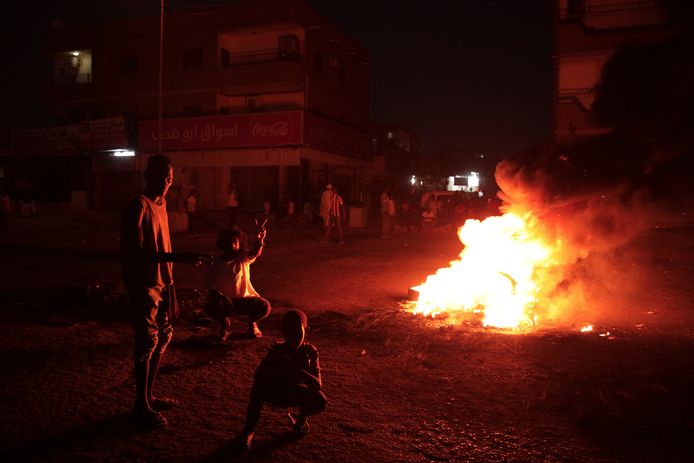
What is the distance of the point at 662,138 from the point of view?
6.80 meters

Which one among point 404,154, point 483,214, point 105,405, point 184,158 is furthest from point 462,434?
point 404,154

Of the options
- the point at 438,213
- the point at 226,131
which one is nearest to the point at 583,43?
the point at 438,213

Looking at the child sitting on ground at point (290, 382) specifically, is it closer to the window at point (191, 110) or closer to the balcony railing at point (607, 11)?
the balcony railing at point (607, 11)

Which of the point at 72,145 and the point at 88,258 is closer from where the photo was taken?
the point at 88,258

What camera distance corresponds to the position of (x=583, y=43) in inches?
944

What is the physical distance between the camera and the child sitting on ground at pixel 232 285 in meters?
5.86

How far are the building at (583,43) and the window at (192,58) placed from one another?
17.8 m

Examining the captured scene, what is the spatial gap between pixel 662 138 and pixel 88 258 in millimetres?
12955

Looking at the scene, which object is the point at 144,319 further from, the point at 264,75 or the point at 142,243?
the point at 264,75

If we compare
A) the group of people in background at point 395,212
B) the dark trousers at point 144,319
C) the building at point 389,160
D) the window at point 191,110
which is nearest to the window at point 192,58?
the window at point 191,110

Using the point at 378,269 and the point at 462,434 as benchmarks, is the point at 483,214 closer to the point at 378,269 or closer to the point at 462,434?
the point at 378,269

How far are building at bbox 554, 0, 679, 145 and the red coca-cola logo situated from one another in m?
12.2

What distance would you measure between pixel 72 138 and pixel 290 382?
29.2 meters

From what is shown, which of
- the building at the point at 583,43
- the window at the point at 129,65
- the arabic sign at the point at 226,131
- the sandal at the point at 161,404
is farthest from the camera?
the window at the point at 129,65
